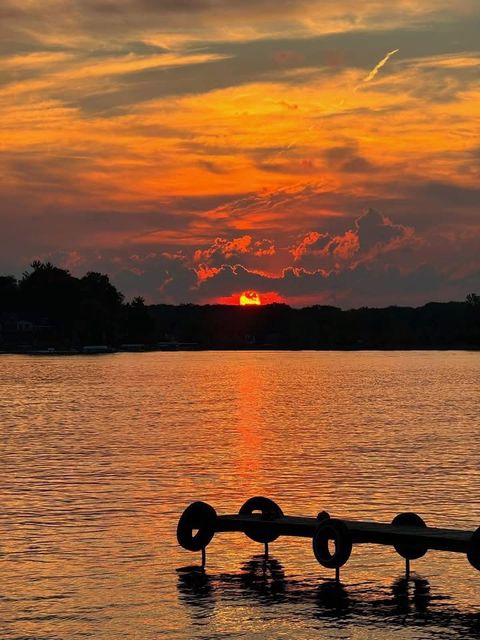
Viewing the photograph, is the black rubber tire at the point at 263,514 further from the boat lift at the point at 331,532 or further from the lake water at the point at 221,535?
the lake water at the point at 221,535

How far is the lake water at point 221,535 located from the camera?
26719 millimetres

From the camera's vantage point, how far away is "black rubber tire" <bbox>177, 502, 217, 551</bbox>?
32.7m

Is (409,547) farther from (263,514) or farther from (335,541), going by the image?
(263,514)

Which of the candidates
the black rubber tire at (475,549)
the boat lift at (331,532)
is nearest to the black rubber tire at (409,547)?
the boat lift at (331,532)

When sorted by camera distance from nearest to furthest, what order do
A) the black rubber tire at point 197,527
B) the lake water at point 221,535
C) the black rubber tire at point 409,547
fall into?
the lake water at point 221,535, the black rubber tire at point 409,547, the black rubber tire at point 197,527

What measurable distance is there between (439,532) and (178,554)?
8250mm

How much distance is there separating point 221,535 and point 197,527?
161 inches

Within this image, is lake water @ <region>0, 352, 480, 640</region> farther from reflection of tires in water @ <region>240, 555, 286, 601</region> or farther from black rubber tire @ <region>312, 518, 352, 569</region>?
black rubber tire @ <region>312, 518, 352, 569</region>

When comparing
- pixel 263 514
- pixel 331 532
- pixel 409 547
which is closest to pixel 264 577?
pixel 331 532

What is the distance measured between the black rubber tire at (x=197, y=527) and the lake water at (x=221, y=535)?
0.65 m

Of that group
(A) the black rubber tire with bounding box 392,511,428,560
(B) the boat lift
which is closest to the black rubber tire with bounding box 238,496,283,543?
(B) the boat lift

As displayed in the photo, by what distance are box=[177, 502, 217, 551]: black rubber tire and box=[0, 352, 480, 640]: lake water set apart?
0.65 meters

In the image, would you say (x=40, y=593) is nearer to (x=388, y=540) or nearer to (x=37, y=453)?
(x=388, y=540)

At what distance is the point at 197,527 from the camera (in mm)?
32906
